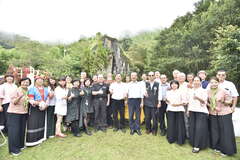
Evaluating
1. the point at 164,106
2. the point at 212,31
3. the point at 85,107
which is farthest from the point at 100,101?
the point at 212,31

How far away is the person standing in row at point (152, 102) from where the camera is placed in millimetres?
4613

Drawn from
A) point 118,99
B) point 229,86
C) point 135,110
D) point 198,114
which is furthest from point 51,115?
point 229,86

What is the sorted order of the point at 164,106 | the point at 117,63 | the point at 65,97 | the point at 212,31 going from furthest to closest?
the point at 212,31, the point at 117,63, the point at 164,106, the point at 65,97

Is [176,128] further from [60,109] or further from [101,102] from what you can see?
[60,109]

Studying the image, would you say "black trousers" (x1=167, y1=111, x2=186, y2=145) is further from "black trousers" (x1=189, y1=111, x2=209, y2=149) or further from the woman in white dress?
the woman in white dress

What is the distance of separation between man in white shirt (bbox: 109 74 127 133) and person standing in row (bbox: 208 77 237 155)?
2285 mm

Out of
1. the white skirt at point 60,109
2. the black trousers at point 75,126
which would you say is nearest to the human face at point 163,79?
the black trousers at point 75,126

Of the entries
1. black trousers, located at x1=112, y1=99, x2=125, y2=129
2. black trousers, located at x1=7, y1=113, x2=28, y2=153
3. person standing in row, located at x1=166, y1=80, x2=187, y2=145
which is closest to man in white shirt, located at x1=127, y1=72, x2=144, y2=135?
black trousers, located at x1=112, y1=99, x2=125, y2=129

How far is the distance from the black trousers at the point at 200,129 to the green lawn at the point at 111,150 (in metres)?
0.19

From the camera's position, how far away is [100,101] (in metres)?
4.89

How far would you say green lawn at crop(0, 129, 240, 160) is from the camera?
139 inches

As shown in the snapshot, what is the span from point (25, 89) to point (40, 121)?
0.89 metres

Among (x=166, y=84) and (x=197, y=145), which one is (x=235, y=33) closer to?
(x=166, y=84)

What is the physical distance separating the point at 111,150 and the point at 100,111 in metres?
1.39
